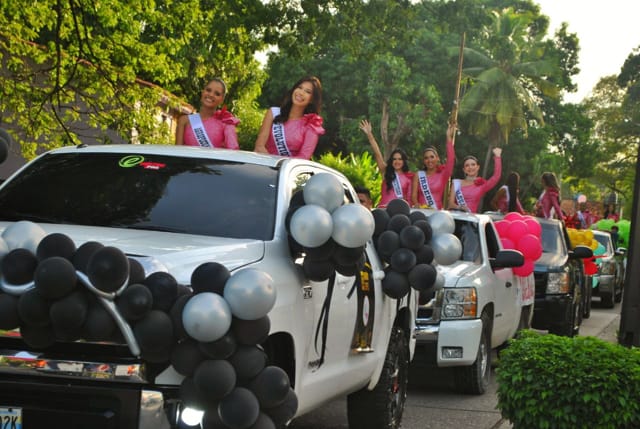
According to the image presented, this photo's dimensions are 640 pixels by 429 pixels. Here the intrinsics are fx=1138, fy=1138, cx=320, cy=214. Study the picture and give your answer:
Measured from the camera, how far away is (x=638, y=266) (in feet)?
23.0

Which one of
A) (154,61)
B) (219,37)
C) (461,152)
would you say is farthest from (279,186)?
(461,152)

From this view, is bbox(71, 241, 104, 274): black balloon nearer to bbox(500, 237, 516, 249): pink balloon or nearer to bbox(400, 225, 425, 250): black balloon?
bbox(400, 225, 425, 250): black balloon

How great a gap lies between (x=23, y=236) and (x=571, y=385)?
346cm

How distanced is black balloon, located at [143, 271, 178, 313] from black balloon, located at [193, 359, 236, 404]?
27 cm

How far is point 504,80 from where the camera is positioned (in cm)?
6588

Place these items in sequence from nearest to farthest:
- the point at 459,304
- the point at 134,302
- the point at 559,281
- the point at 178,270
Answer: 1. the point at 134,302
2. the point at 178,270
3. the point at 459,304
4. the point at 559,281

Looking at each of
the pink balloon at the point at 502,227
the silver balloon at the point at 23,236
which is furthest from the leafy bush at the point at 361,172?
the silver balloon at the point at 23,236

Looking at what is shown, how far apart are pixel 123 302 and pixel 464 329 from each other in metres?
6.05

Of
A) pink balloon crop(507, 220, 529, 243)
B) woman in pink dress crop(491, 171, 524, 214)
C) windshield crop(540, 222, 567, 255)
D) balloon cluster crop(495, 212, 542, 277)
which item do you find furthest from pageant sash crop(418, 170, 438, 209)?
woman in pink dress crop(491, 171, 524, 214)

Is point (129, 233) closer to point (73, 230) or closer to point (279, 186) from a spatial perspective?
point (73, 230)

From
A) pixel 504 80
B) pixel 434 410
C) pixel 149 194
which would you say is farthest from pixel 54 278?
pixel 504 80

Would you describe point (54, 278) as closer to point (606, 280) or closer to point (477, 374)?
point (477, 374)

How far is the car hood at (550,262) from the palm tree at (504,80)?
49.5 meters

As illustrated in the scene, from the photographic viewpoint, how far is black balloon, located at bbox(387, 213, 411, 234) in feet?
23.0
